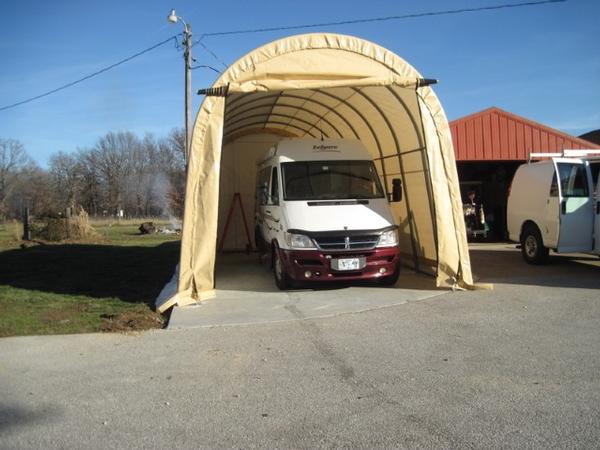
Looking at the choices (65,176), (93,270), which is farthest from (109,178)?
(93,270)

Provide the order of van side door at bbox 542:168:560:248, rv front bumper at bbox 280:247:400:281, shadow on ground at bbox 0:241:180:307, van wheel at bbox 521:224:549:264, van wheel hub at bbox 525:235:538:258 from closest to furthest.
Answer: rv front bumper at bbox 280:247:400:281 → shadow on ground at bbox 0:241:180:307 → van side door at bbox 542:168:560:248 → van wheel at bbox 521:224:549:264 → van wheel hub at bbox 525:235:538:258

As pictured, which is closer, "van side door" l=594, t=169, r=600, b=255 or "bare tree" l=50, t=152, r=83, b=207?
"van side door" l=594, t=169, r=600, b=255

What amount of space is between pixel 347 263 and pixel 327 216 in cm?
89

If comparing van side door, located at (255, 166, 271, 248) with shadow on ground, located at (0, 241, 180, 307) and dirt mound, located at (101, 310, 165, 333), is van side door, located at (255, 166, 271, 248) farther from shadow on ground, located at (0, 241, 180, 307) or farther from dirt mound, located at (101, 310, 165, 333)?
dirt mound, located at (101, 310, 165, 333)

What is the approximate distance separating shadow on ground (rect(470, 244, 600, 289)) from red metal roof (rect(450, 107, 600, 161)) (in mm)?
3804

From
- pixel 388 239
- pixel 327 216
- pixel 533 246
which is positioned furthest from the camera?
pixel 533 246

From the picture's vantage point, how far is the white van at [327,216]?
833cm

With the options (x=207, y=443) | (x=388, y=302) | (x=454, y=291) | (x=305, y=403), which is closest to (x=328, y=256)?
(x=388, y=302)

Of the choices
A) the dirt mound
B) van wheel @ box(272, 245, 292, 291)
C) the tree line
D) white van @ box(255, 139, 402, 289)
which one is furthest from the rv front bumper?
the tree line

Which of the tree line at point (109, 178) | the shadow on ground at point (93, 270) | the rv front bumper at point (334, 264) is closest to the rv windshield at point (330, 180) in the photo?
the rv front bumper at point (334, 264)

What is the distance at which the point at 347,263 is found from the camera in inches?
328

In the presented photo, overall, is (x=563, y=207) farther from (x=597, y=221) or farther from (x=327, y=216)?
(x=327, y=216)

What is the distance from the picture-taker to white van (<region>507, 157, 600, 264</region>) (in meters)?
10.0

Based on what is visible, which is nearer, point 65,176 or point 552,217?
point 552,217
